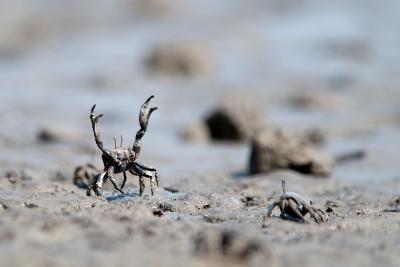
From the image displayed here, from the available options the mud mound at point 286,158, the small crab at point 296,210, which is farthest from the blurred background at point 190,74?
the small crab at point 296,210

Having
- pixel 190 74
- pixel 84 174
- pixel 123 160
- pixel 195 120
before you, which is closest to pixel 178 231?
pixel 123 160

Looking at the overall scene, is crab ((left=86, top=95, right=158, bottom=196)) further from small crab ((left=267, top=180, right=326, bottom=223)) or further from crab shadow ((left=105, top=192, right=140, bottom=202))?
small crab ((left=267, top=180, right=326, bottom=223))

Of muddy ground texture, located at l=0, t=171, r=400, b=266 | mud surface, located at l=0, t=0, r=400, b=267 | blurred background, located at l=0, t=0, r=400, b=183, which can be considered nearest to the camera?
muddy ground texture, located at l=0, t=171, r=400, b=266

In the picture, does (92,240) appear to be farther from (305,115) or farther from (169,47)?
(169,47)

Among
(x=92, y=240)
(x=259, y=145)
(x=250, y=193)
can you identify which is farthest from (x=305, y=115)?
(x=92, y=240)

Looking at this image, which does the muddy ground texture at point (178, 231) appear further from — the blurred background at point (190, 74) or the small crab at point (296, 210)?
the blurred background at point (190, 74)

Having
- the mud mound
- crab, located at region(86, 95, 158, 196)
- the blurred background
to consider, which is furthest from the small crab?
the mud mound
